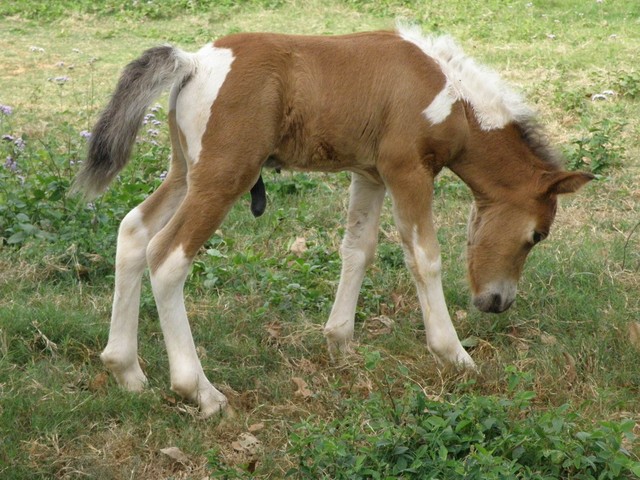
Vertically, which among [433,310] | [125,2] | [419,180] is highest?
[419,180]

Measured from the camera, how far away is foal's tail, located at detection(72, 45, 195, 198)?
4.59 meters

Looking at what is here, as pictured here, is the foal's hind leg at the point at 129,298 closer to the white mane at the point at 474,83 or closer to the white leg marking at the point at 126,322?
the white leg marking at the point at 126,322

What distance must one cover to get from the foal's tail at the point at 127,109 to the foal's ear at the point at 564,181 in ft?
6.19

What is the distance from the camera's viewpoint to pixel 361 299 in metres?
5.77

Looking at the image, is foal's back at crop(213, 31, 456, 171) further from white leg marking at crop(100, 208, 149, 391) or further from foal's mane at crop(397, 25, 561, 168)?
white leg marking at crop(100, 208, 149, 391)

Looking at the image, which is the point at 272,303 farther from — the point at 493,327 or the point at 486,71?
the point at 486,71

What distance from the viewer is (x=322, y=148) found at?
477 centimetres

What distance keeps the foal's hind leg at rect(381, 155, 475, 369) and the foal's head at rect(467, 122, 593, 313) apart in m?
0.38

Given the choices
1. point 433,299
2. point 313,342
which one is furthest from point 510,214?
point 313,342

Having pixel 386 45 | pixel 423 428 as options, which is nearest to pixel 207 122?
pixel 386 45

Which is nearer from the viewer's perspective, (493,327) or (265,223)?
(493,327)

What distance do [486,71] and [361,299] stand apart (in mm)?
1578

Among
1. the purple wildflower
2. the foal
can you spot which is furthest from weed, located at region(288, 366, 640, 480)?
the purple wildflower

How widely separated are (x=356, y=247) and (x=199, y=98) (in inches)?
50.0
